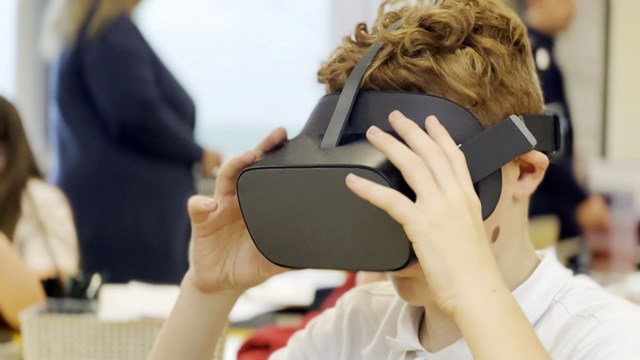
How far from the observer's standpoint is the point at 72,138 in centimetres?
287

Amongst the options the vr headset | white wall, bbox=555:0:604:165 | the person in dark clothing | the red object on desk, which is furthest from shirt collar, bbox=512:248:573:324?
white wall, bbox=555:0:604:165

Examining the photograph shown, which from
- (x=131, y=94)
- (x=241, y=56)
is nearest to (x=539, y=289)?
(x=131, y=94)

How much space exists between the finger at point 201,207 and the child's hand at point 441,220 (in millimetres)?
359

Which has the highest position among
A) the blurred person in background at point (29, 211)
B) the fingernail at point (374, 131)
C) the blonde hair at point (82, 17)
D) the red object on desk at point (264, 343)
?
the fingernail at point (374, 131)

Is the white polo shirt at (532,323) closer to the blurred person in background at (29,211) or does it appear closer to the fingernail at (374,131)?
the fingernail at (374,131)

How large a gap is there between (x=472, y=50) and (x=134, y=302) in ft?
2.63

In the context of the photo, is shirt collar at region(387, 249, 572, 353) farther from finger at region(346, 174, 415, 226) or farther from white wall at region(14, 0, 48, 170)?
white wall at region(14, 0, 48, 170)

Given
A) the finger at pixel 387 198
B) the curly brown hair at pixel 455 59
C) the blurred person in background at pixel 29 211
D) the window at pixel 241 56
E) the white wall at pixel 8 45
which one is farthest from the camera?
the window at pixel 241 56

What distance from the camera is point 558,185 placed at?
3.19 metres

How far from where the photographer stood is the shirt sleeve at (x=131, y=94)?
273 cm

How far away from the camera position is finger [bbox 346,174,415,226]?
87cm

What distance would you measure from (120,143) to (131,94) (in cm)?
22

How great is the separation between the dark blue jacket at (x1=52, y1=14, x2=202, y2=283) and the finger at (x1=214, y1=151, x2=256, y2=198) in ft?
5.39

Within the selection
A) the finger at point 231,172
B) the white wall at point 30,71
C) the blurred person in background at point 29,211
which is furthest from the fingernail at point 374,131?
the white wall at point 30,71
